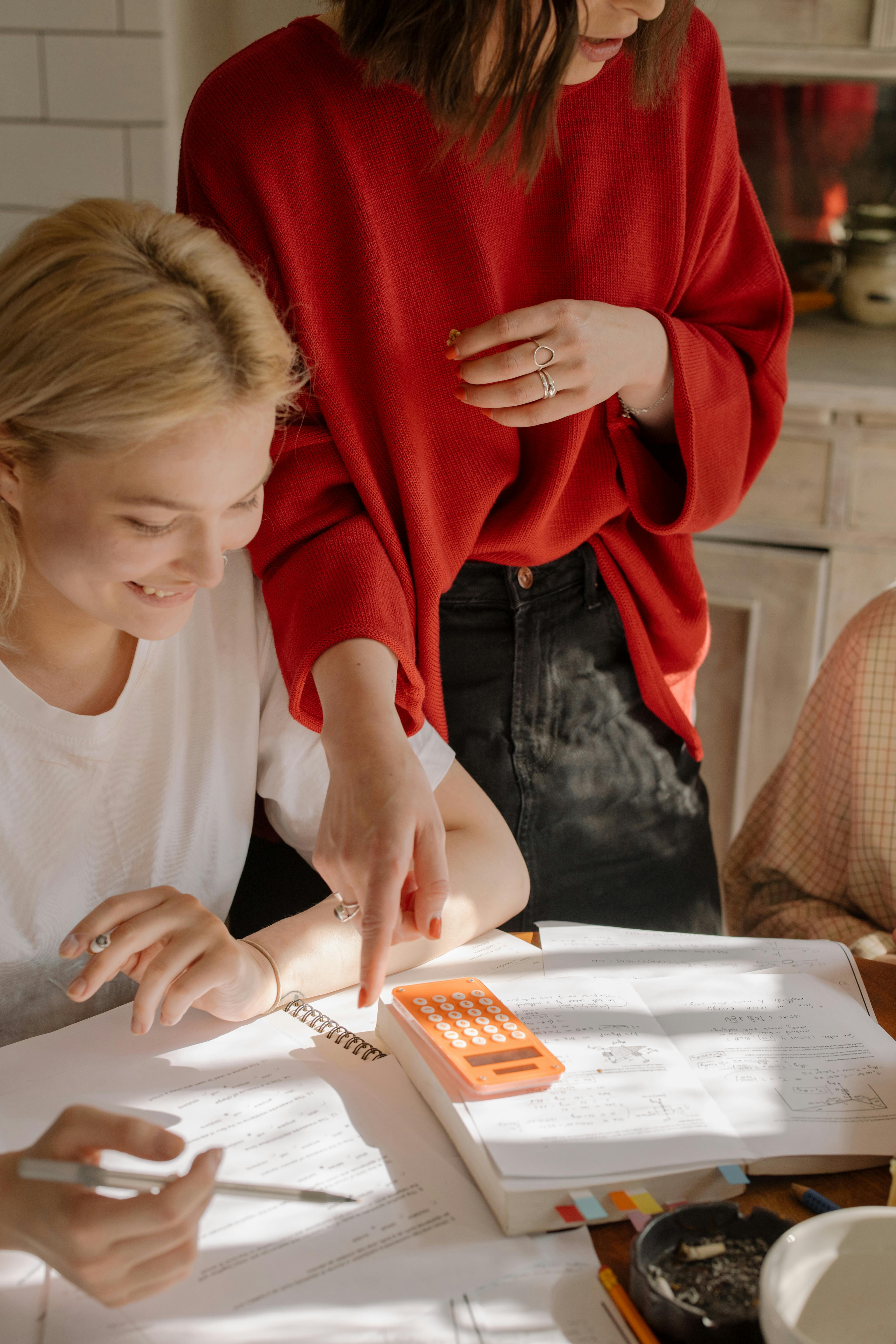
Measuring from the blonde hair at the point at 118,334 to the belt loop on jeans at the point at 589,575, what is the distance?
16.0 inches

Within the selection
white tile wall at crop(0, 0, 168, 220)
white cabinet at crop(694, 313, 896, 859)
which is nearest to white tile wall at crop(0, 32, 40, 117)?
white tile wall at crop(0, 0, 168, 220)

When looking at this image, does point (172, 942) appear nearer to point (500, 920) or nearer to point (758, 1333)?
point (500, 920)

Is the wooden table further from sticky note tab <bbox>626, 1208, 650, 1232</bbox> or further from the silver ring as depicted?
the silver ring

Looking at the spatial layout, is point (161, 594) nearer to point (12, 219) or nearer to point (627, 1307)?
point (627, 1307)

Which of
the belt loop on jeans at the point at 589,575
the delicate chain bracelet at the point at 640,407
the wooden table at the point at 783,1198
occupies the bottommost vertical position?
the wooden table at the point at 783,1198

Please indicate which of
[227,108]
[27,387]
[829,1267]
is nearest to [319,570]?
[27,387]

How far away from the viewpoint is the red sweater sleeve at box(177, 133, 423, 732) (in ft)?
3.37

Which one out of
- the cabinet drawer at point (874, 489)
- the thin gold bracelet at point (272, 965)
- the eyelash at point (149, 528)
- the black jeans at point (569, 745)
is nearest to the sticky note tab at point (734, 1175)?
the thin gold bracelet at point (272, 965)

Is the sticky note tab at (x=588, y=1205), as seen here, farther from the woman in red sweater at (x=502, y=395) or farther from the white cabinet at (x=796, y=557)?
the white cabinet at (x=796, y=557)

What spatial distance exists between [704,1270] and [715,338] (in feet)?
2.90

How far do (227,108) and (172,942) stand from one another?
689 mm

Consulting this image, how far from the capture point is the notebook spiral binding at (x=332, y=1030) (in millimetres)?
896

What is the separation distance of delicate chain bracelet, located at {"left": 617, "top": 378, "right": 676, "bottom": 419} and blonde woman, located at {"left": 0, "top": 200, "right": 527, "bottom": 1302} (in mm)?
345

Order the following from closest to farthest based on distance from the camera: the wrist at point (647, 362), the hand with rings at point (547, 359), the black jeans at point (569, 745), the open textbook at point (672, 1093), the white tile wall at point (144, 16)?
the open textbook at point (672, 1093), the hand with rings at point (547, 359), the wrist at point (647, 362), the black jeans at point (569, 745), the white tile wall at point (144, 16)
